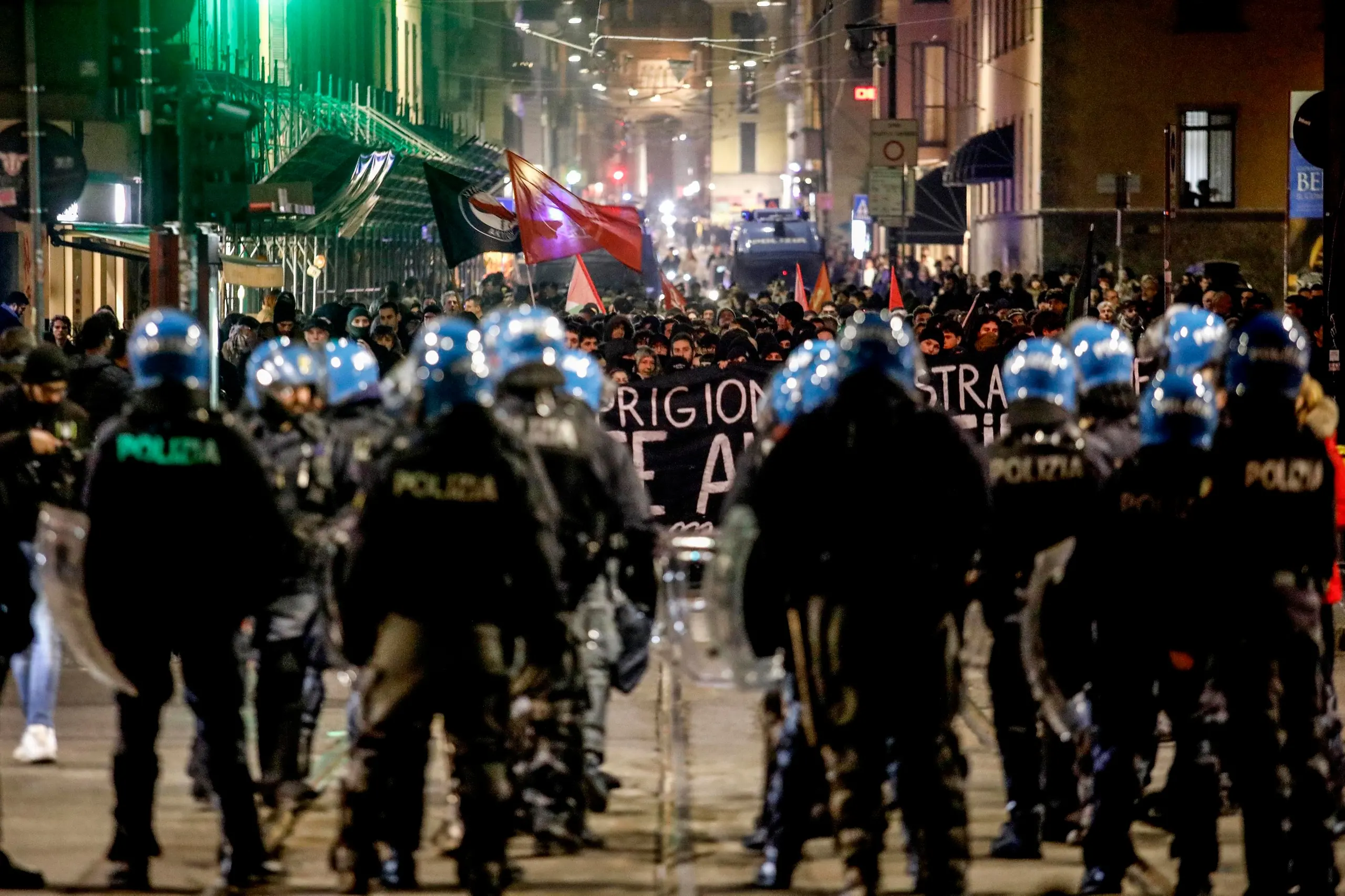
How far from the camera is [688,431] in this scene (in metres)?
15.1

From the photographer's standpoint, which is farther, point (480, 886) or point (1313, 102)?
point (1313, 102)

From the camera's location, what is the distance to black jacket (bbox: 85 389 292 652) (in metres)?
7.14

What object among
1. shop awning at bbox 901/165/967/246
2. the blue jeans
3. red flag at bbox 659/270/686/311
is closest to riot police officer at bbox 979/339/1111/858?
the blue jeans

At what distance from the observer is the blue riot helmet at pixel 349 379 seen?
28.5 feet

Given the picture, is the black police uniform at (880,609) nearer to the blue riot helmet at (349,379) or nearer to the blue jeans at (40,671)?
the blue riot helmet at (349,379)

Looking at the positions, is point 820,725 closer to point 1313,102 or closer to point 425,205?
point 1313,102

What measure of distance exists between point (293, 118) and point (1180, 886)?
2795 centimetres

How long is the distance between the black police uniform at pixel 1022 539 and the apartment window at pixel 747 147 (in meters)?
143

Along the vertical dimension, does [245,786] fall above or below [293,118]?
below

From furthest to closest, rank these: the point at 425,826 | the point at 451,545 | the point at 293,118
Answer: the point at 293,118 < the point at 425,826 < the point at 451,545

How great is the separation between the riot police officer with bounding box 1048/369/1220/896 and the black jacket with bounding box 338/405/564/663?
2.10 meters

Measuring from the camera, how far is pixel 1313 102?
16797mm

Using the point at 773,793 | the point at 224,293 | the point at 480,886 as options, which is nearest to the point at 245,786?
the point at 480,886

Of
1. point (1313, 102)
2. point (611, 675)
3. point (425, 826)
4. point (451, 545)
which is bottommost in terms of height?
point (425, 826)
